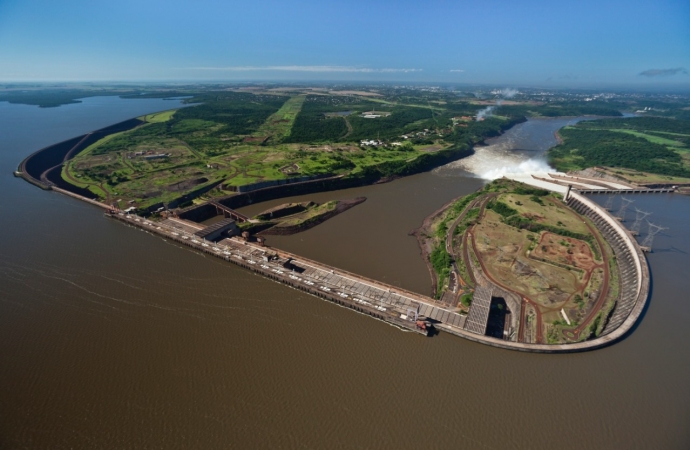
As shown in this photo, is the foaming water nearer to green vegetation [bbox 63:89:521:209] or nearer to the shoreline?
green vegetation [bbox 63:89:521:209]

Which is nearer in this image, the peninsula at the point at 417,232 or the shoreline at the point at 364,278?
the shoreline at the point at 364,278

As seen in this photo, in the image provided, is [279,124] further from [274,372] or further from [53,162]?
[274,372]

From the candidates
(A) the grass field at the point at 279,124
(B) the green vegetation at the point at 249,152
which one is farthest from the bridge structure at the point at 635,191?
(A) the grass field at the point at 279,124

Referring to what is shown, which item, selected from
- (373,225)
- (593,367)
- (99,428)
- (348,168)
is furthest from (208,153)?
(593,367)

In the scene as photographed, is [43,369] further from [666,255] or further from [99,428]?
[666,255]

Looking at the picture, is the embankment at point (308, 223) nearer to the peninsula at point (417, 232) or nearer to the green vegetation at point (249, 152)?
the peninsula at point (417, 232)

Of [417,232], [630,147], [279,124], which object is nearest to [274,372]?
[417,232]

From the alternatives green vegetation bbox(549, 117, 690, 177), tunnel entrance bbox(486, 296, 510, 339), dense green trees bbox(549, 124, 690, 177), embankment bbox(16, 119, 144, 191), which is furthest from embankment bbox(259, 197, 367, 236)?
dense green trees bbox(549, 124, 690, 177)
